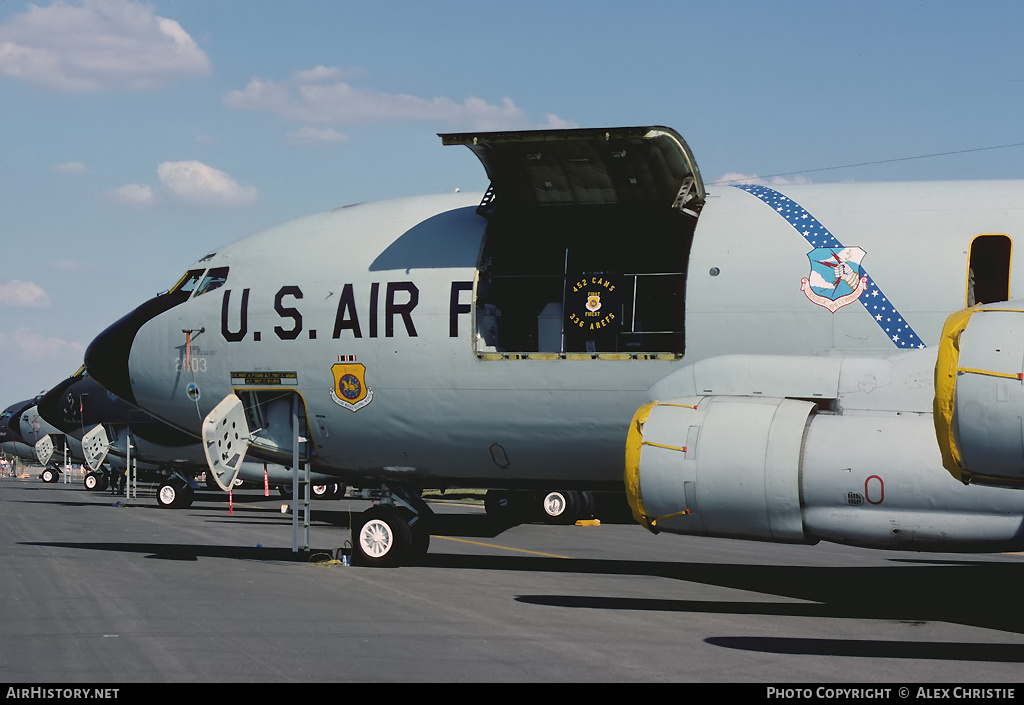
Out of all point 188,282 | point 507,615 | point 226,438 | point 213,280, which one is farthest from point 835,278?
point 188,282

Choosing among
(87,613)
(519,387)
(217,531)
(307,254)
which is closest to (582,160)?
(519,387)

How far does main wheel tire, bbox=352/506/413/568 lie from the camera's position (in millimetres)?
17656

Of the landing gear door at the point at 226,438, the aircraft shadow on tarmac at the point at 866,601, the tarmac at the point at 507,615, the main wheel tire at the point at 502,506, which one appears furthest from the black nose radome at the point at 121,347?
the main wheel tire at the point at 502,506

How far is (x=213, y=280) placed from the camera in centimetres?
1881

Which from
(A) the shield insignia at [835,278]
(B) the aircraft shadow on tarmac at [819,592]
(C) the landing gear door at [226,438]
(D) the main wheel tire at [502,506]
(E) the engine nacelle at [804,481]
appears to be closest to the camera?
(B) the aircraft shadow on tarmac at [819,592]

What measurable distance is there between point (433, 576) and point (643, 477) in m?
5.18

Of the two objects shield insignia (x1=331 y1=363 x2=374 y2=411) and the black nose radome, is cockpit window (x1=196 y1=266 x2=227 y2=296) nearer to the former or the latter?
the black nose radome

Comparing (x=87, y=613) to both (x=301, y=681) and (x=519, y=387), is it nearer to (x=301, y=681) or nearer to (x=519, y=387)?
(x=301, y=681)

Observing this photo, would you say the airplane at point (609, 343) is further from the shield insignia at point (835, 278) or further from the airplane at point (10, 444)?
the airplane at point (10, 444)

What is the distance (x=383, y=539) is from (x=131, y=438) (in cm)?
2524

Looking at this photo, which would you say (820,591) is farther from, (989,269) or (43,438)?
(43,438)

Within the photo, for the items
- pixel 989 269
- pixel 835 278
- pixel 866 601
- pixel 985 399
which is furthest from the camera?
pixel 835 278

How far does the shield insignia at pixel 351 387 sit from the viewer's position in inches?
681

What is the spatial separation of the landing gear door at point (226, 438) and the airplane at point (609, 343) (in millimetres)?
40
